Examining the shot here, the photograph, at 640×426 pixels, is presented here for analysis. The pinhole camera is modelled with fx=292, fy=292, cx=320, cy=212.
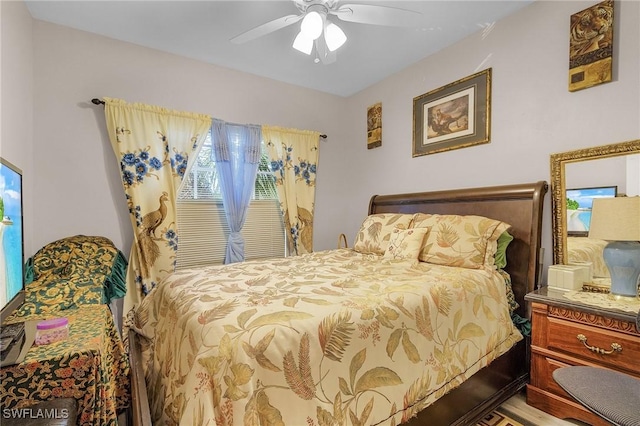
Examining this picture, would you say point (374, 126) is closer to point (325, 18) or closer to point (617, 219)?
point (325, 18)

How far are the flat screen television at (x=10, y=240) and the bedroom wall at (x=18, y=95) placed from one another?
378 mm

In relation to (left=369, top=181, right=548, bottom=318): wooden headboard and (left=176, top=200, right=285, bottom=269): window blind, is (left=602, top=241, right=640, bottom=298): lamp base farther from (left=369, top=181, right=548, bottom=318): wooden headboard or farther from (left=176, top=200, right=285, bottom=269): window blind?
(left=176, top=200, right=285, bottom=269): window blind

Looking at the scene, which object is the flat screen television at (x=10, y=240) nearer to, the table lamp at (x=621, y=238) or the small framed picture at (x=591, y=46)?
the table lamp at (x=621, y=238)

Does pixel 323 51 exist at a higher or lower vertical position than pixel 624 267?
higher

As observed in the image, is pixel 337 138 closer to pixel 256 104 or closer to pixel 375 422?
pixel 256 104

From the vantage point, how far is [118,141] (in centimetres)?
246

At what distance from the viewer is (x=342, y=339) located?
111 cm

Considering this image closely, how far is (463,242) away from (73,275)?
2.68 meters

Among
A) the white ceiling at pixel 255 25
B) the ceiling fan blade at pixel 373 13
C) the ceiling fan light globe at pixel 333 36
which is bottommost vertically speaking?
the ceiling fan light globe at pixel 333 36

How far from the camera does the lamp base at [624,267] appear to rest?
1.59m

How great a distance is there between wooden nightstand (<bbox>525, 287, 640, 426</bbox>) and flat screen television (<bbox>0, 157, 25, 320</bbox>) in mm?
2662

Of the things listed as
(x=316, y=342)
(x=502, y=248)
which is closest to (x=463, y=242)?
(x=502, y=248)

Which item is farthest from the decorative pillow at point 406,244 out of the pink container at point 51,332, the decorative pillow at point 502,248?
the pink container at point 51,332

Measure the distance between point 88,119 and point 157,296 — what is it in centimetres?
172
